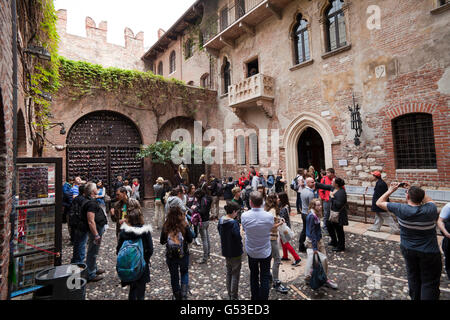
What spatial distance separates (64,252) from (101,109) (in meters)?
8.55

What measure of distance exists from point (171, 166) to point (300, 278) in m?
10.4

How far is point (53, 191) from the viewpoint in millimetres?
4320

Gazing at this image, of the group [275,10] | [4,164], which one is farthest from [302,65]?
[4,164]

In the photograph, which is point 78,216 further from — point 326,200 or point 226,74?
point 226,74

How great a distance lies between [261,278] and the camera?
334 centimetres

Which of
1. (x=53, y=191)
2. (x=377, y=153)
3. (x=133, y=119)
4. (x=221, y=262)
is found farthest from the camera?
(x=133, y=119)

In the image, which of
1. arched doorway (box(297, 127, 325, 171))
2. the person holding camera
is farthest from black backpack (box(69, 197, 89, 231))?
arched doorway (box(297, 127, 325, 171))

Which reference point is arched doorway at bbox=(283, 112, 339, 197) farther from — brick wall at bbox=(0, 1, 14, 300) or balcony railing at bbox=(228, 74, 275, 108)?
brick wall at bbox=(0, 1, 14, 300)

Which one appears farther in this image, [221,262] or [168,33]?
[168,33]

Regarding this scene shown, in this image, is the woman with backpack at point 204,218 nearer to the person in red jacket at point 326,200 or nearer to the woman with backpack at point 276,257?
the woman with backpack at point 276,257

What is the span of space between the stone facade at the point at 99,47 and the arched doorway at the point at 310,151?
759 inches

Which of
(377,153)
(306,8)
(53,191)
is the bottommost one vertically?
(53,191)

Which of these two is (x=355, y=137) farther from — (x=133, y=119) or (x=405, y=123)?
(x=133, y=119)

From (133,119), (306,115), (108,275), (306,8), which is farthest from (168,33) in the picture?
(108,275)
